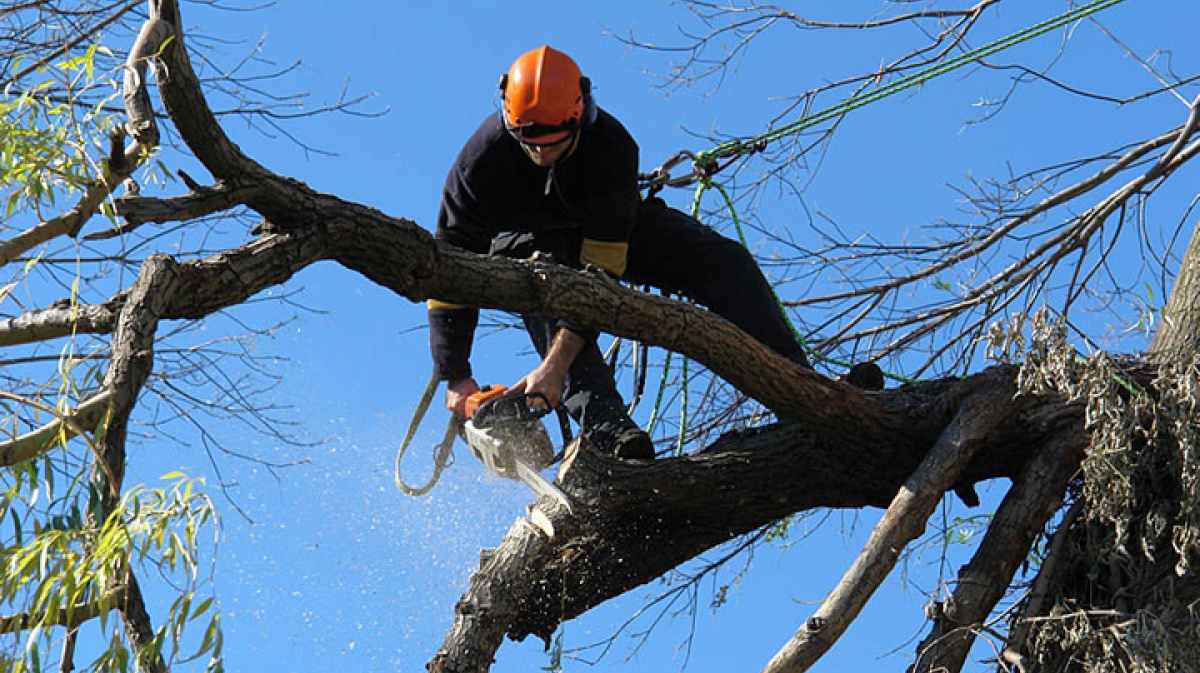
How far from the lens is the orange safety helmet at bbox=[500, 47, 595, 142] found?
16.7 feet

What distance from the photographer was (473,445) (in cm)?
530

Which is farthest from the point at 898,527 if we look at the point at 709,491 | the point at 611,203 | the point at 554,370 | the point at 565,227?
the point at 565,227

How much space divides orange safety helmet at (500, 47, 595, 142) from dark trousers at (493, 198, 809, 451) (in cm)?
48

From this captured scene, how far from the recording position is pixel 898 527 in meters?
5.01

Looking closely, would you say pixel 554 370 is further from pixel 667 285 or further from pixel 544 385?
pixel 667 285

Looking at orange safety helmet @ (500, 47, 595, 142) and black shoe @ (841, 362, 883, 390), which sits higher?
orange safety helmet @ (500, 47, 595, 142)

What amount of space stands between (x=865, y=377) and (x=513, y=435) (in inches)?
55.6

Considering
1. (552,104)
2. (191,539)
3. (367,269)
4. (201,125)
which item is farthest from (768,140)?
(191,539)

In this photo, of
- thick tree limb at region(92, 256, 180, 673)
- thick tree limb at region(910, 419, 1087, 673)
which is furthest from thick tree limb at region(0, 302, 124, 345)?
thick tree limb at region(910, 419, 1087, 673)

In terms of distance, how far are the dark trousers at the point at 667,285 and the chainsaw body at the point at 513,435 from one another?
0.27 metres

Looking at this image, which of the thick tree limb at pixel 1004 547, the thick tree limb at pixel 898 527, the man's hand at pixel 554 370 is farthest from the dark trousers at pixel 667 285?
the thick tree limb at pixel 1004 547

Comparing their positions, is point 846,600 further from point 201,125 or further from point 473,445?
point 201,125

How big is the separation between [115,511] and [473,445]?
2017 mm

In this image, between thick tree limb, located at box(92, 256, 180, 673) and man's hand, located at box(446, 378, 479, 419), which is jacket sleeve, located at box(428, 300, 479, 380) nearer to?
man's hand, located at box(446, 378, 479, 419)
